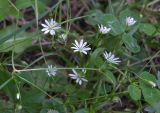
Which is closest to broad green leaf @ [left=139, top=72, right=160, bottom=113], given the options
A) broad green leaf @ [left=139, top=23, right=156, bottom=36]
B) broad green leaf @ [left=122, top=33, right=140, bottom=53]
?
broad green leaf @ [left=122, top=33, right=140, bottom=53]

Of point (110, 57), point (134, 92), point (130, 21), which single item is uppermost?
point (130, 21)

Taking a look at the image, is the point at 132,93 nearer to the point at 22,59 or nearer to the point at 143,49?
the point at 143,49

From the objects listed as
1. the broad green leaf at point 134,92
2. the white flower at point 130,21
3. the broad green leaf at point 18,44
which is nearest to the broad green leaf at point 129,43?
the white flower at point 130,21

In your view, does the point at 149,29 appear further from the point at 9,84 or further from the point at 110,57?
the point at 9,84

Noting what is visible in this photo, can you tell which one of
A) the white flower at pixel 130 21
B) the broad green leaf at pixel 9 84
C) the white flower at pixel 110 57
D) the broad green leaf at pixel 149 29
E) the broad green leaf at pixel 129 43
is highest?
the broad green leaf at pixel 149 29

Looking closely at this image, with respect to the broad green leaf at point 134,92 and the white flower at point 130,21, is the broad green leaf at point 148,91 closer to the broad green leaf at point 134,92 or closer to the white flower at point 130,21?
the broad green leaf at point 134,92

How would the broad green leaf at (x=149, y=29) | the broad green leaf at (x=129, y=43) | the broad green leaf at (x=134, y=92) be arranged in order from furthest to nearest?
the broad green leaf at (x=149, y=29) → the broad green leaf at (x=129, y=43) → the broad green leaf at (x=134, y=92)

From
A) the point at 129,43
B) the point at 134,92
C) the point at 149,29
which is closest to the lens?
the point at 134,92

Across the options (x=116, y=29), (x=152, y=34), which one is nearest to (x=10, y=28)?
(x=116, y=29)

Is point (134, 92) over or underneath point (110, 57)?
underneath

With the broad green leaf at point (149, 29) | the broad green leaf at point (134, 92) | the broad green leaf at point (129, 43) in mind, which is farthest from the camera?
the broad green leaf at point (149, 29)

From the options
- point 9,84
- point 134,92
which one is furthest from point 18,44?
point 134,92
